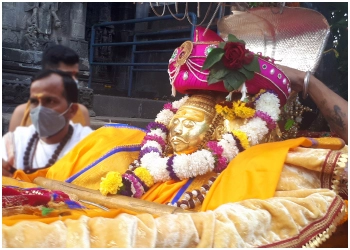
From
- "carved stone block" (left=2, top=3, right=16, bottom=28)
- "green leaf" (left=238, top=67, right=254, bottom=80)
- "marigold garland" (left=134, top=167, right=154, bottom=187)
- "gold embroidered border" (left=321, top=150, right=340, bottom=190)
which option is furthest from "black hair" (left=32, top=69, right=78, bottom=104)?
"gold embroidered border" (left=321, top=150, right=340, bottom=190)

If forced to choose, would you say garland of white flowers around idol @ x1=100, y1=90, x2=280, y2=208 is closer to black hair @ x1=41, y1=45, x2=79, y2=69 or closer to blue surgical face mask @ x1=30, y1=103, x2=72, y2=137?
blue surgical face mask @ x1=30, y1=103, x2=72, y2=137

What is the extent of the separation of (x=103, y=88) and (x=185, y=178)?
0.61m

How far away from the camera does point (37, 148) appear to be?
162 centimetres

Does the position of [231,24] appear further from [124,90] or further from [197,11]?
[124,90]

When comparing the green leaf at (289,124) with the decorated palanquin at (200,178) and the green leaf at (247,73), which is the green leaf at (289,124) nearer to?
the decorated palanquin at (200,178)

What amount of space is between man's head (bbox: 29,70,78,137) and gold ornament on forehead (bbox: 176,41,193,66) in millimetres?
747

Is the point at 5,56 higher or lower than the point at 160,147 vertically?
higher

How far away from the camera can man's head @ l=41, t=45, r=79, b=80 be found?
5.24 feet

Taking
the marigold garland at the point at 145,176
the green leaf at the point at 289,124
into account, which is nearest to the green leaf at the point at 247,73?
the green leaf at the point at 289,124

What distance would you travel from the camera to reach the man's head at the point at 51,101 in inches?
61.1

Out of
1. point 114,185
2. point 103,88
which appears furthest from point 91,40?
point 114,185

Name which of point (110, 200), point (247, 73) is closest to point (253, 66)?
point (247, 73)

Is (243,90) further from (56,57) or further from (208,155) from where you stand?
(56,57)

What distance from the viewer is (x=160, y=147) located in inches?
93.9
